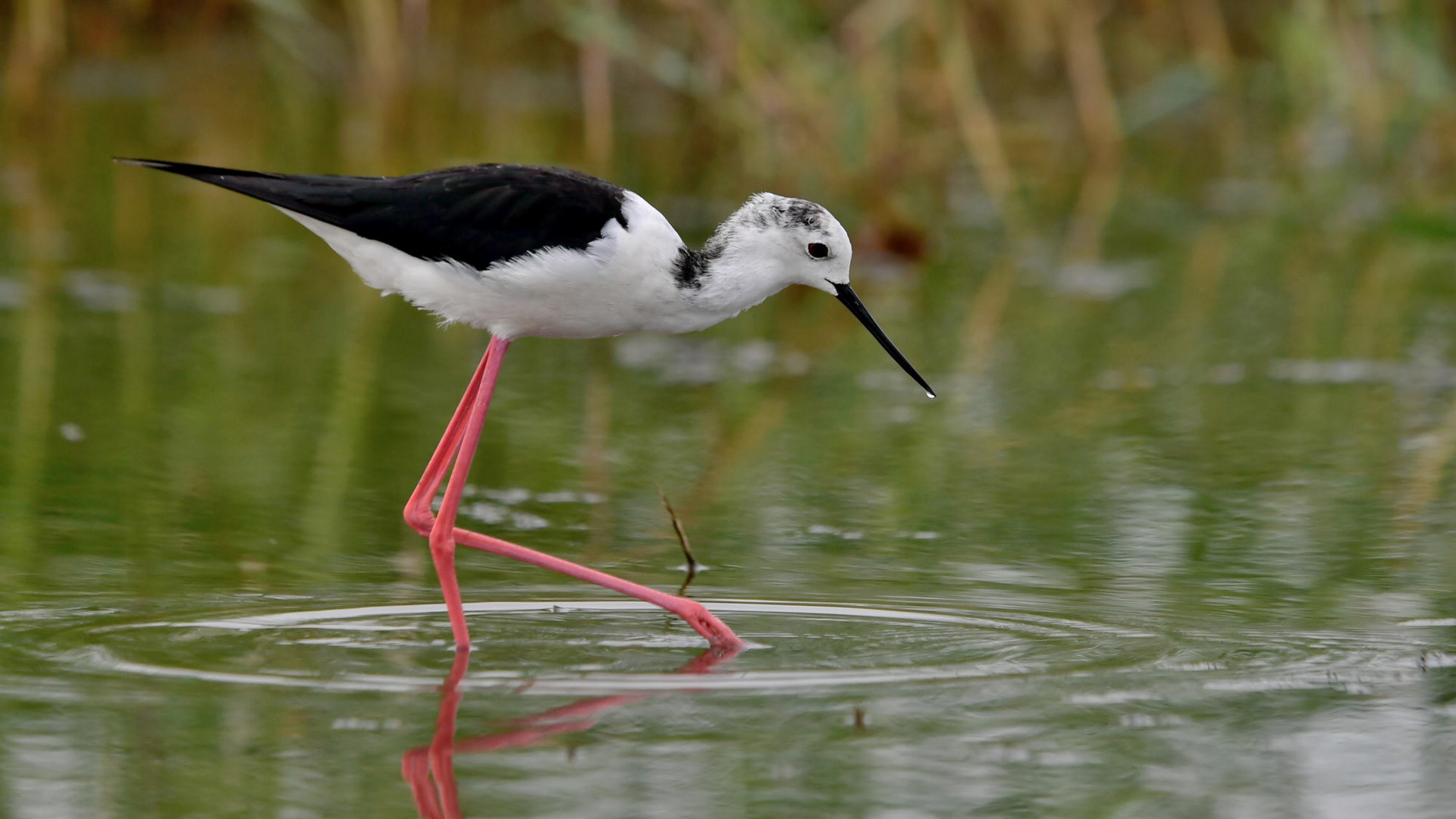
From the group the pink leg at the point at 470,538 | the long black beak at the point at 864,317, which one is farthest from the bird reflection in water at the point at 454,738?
the long black beak at the point at 864,317

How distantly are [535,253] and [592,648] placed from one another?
0.93 meters

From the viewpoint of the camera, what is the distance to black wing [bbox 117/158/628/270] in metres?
5.09

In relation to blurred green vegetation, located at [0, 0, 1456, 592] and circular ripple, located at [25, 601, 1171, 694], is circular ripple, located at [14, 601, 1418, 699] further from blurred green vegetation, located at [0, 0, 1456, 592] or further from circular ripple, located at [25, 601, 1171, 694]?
blurred green vegetation, located at [0, 0, 1456, 592]

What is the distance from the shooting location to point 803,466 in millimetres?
6898

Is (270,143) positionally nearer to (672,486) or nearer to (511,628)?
(672,486)

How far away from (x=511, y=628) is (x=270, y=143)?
882 centimetres

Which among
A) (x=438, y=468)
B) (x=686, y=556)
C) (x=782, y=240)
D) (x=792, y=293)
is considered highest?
(x=792, y=293)

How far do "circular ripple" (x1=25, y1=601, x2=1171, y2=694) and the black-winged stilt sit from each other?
15 cm

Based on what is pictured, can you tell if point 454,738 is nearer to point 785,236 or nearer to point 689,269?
point 689,269

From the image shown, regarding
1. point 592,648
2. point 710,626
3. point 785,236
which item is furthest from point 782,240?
point 592,648

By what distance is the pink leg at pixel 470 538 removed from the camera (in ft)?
15.9

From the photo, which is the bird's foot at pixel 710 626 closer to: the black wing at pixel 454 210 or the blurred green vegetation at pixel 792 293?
the black wing at pixel 454 210

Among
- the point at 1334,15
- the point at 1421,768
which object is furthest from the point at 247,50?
the point at 1421,768

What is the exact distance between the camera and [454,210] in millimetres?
5145
